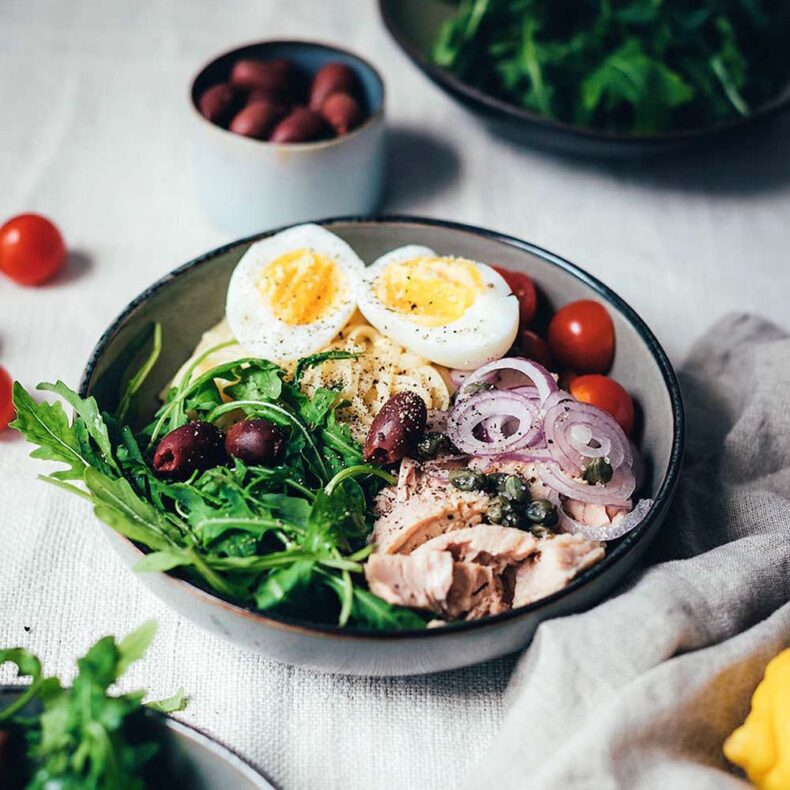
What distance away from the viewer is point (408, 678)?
79.4 inches

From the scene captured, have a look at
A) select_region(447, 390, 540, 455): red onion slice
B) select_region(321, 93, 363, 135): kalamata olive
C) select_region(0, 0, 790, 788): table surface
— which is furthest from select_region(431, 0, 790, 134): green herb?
select_region(447, 390, 540, 455): red onion slice

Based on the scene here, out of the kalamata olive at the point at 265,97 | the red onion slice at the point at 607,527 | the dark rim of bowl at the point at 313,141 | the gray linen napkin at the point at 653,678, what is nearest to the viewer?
the gray linen napkin at the point at 653,678

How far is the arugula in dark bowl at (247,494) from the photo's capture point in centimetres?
179

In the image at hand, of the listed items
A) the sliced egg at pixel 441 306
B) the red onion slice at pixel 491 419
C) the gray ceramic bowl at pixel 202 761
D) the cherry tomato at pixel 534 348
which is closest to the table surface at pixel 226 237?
the gray ceramic bowl at pixel 202 761

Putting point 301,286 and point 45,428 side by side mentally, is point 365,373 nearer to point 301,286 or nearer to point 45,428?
point 301,286

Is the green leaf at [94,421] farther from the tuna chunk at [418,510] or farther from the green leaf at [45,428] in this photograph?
the tuna chunk at [418,510]

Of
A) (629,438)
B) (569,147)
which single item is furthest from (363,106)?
(629,438)

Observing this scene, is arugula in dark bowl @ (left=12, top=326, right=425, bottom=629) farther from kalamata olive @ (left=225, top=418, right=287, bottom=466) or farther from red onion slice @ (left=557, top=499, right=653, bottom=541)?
red onion slice @ (left=557, top=499, right=653, bottom=541)

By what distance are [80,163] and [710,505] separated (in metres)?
2.54

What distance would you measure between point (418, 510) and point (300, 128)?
5.07 feet

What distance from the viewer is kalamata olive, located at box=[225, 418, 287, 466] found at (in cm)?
201

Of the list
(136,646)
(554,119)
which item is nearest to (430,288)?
(554,119)

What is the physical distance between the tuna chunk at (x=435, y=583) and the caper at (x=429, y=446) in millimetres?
298

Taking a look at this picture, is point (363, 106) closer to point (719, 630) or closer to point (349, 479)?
point (349, 479)
